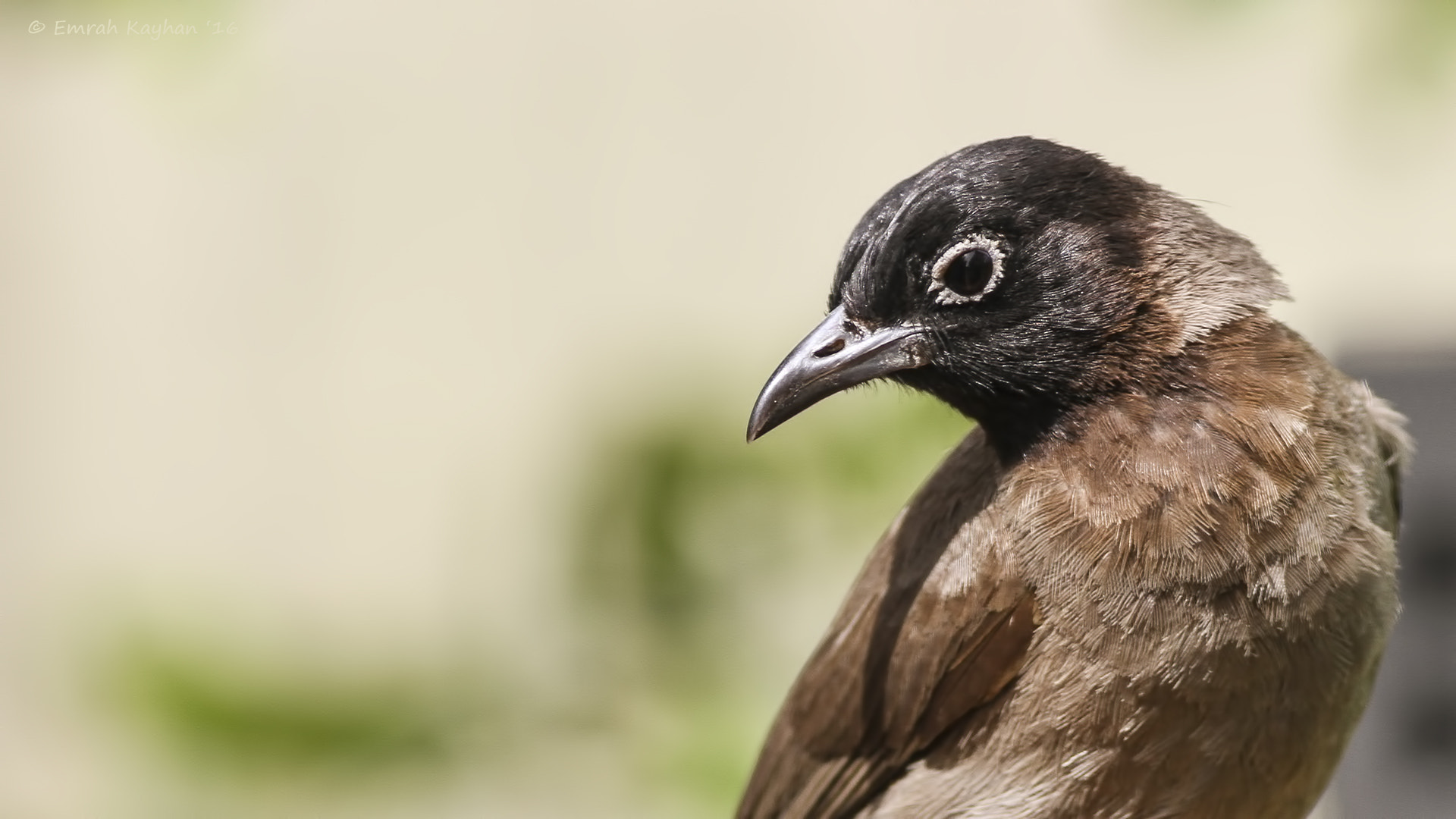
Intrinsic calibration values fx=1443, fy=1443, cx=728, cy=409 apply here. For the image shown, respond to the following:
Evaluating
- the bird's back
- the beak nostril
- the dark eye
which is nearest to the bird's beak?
the beak nostril

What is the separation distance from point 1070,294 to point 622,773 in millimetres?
1721

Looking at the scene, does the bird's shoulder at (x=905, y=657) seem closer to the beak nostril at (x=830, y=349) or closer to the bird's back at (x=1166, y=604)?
the bird's back at (x=1166, y=604)

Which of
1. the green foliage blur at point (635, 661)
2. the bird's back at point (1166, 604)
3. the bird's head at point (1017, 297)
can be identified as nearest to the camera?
the bird's back at point (1166, 604)

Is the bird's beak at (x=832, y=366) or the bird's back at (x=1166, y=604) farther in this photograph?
the bird's beak at (x=832, y=366)

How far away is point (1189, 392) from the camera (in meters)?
2.58

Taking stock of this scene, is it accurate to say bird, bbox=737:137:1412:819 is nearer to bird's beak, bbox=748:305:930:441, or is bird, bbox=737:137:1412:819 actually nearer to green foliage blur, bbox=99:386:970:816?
bird's beak, bbox=748:305:930:441

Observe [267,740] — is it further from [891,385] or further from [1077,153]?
[1077,153]

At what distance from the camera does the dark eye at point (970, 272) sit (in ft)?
8.48

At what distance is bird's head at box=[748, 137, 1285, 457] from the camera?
2.57m

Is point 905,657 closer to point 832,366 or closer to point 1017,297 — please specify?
point 832,366

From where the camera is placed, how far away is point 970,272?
8.57 feet

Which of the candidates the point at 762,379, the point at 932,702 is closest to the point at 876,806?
the point at 932,702

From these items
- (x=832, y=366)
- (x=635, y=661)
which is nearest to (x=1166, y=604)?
(x=832, y=366)

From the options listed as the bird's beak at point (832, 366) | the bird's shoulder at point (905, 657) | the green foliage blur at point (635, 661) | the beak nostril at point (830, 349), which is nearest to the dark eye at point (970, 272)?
the bird's beak at point (832, 366)
